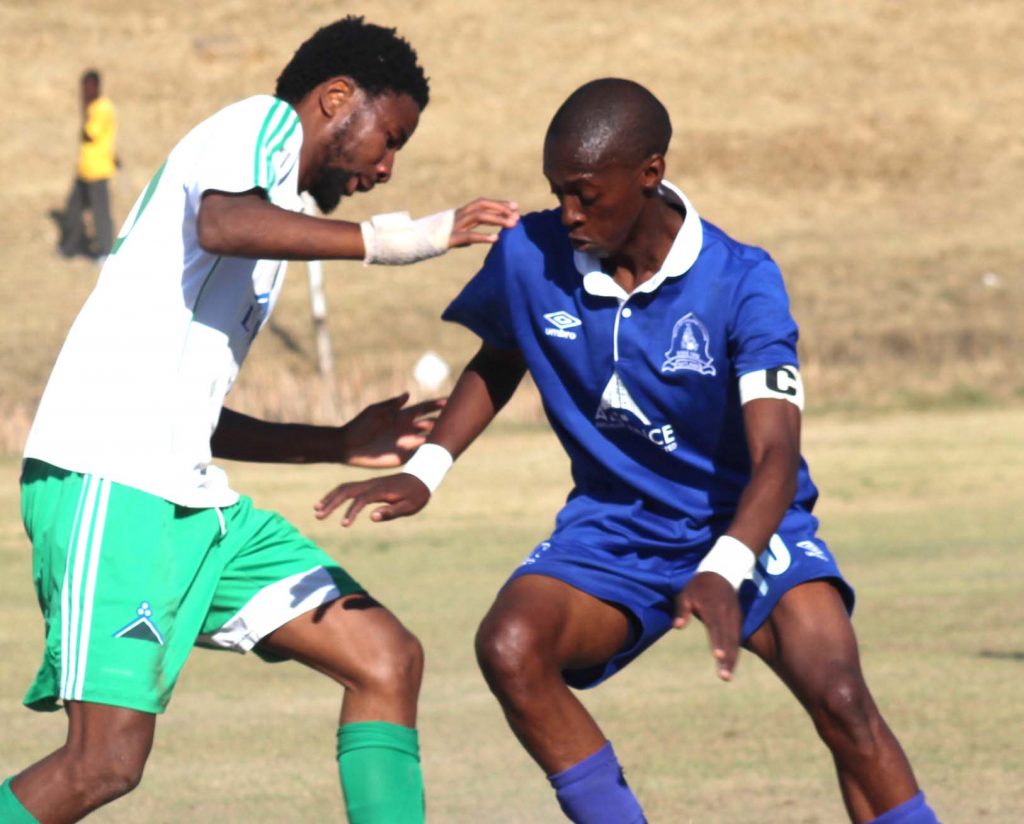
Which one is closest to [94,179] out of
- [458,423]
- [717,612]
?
[458,423]

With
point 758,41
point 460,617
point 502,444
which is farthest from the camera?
point 758,41

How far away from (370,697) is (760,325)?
130 cm

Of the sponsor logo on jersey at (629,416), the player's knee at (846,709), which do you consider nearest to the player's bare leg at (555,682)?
the sponsor logo on jersey at (629,416)

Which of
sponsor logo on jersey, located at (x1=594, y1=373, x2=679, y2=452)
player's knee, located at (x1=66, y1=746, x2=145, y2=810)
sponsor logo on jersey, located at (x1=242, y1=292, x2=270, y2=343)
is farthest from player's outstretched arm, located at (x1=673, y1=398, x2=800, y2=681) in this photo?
player's knee, located at (x1=66, y1=746, x2=145, y2=810)

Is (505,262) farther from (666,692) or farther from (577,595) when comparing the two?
(666,692)

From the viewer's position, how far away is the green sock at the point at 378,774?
209 inches

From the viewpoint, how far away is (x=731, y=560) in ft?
16.2

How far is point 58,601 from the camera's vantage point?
5.09 metres

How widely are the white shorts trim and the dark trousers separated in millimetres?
19774

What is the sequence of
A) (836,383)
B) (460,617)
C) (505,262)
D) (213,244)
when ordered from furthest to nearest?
(836,383)
(460,617)
(505,262)
(213,244)

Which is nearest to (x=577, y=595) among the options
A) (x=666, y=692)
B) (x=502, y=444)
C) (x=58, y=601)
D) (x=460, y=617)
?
(x=58, y=601)

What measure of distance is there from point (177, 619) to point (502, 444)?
13.0 metres

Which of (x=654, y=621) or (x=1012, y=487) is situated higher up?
(x=654, y=621)

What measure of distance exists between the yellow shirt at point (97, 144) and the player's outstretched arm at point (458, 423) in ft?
63.6
